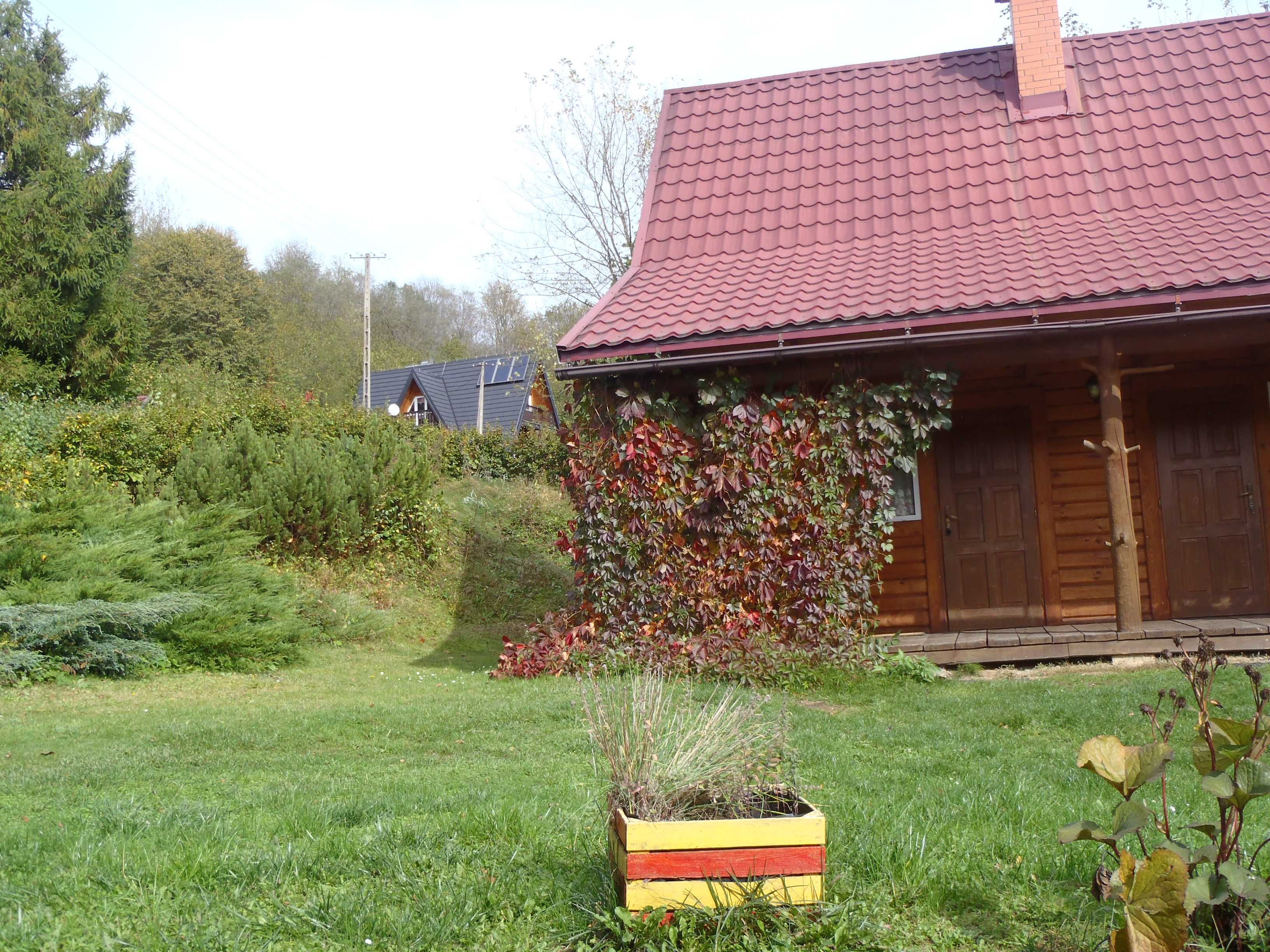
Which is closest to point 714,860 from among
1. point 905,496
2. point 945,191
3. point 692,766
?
point 692,766

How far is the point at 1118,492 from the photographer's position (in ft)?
27.7

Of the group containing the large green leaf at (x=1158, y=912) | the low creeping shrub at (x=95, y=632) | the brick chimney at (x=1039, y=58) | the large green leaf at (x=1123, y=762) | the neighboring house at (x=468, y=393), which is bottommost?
the large green leaf at (x=1158, y=912)

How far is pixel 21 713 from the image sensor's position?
7.36 meters

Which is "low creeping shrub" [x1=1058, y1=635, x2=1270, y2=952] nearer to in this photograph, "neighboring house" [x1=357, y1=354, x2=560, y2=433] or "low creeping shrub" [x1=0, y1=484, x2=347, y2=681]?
"low creeping shrub" [x1=0, y1=484, x2=347, y2=681]

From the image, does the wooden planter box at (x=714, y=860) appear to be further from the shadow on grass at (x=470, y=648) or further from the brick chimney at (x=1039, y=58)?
the brick chimney at (x=1039, y=58)

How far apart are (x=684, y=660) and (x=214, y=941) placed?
563 cm

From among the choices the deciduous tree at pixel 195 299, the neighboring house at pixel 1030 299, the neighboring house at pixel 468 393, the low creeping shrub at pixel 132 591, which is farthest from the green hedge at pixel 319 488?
the deciduous tree at pixel 195 299

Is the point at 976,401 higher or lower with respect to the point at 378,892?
higher

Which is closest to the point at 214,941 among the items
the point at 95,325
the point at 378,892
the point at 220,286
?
the point at 378,892

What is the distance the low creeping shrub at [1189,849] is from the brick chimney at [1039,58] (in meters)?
10.4

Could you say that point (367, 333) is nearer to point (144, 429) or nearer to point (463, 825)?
point (144, 429)

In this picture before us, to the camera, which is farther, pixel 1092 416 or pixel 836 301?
pixel 1092 416

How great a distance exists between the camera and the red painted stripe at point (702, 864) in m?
2.73

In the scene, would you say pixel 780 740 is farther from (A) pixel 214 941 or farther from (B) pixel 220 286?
(B) pixel 220 286
